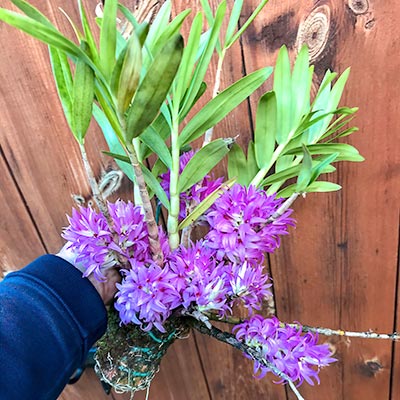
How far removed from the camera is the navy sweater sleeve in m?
0.45

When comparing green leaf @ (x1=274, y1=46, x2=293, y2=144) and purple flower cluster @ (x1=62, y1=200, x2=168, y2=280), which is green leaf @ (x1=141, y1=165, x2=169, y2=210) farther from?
green leaf @ (x1=274, y1=46, x2=293, y2=144)

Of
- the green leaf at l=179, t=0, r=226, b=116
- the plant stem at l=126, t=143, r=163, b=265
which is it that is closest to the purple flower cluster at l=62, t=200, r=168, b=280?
the plant stem at l=126, t=143, r=163, b=265

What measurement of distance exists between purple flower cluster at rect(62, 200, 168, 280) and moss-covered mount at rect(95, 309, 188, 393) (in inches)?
4.3

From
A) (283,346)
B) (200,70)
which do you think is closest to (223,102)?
(200,70)

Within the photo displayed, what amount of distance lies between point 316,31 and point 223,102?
22 centimetres

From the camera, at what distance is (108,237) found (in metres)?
0.43

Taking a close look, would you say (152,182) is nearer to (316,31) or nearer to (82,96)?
(82,96)

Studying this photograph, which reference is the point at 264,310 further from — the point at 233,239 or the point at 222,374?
the point at 233,239

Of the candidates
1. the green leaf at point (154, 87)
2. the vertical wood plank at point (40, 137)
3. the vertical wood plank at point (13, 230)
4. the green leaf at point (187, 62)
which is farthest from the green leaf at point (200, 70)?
the vertical wood plank at point (13, 230)

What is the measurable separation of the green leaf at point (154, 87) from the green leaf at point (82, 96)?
0.15 feet

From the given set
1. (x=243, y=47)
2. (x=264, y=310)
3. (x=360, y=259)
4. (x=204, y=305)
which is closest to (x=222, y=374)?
(x=264, y=310)

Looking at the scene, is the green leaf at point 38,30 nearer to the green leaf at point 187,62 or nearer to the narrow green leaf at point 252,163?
the green leaf at point 187,62

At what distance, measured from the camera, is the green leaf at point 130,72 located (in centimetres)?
29

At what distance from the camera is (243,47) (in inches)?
22.9
